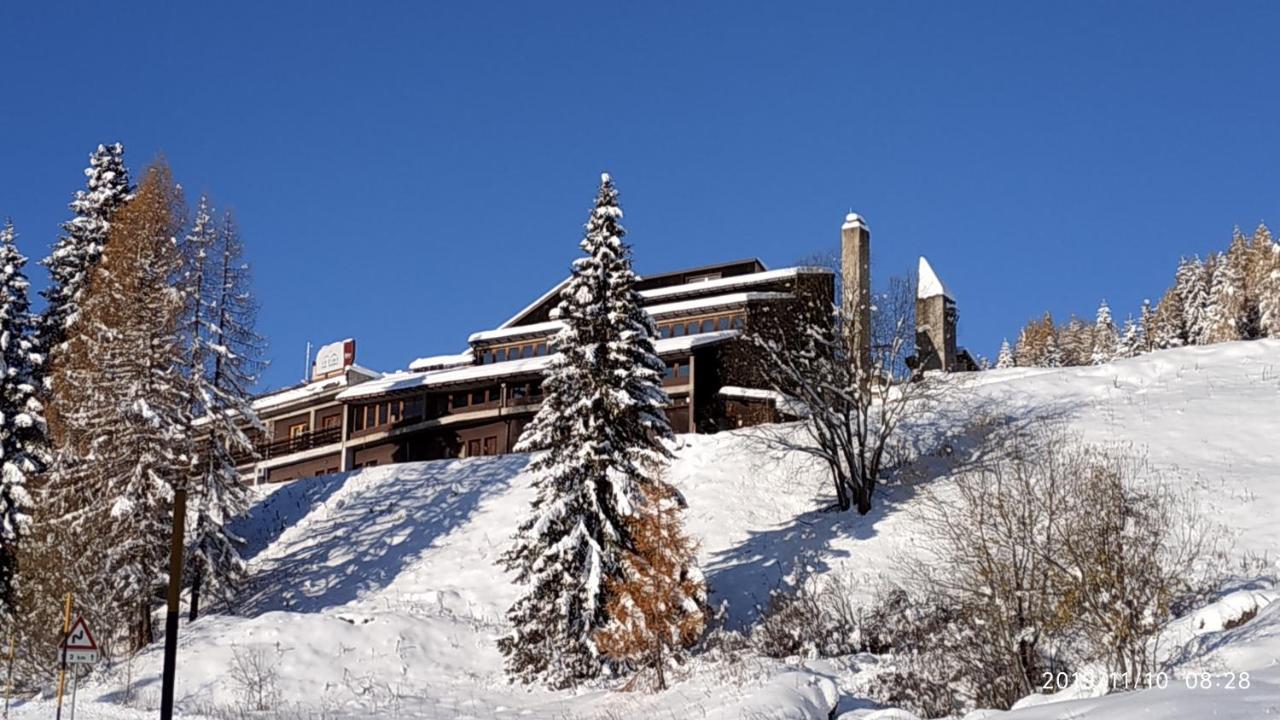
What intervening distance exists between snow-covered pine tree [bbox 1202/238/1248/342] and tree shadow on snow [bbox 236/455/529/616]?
51.7 m

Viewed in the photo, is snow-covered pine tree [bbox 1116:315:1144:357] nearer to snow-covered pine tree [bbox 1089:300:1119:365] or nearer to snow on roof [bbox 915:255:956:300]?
snow-covered pine tree [bbox 1089:300:1119:365]

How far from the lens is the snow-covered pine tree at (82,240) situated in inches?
1638

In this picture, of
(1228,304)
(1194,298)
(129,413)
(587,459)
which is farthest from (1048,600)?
(1194,298)

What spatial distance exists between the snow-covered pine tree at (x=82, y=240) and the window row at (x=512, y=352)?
2273cm

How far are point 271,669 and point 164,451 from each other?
8.82m

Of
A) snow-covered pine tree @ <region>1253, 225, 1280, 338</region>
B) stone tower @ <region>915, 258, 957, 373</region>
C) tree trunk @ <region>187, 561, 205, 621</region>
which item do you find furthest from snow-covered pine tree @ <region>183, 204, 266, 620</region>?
snow-covered pine tree @ <region>1253, 225, 1280, 338</region>

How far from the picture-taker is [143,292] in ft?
114

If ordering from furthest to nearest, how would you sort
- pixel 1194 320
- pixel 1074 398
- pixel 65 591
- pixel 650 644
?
pixel 1194 320
pixel 1074 398
pixel 65 591
pixel 650 644

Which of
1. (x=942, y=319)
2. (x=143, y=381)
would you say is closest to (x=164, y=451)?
(x=143, y=381)

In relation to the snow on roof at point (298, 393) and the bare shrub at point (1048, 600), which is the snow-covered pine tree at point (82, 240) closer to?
the snow on roof at point (298, 393)

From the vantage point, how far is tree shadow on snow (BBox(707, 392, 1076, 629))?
31.4 metres

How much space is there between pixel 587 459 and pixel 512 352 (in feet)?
114

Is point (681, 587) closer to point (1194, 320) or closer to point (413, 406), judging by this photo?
point (413, 406)

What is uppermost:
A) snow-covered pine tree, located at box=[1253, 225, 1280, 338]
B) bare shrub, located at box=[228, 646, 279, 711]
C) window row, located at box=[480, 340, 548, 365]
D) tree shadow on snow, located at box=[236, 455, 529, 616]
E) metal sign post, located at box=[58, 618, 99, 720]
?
snow-covered pine tree, located at box=[1253, 225, 1280, 338]
